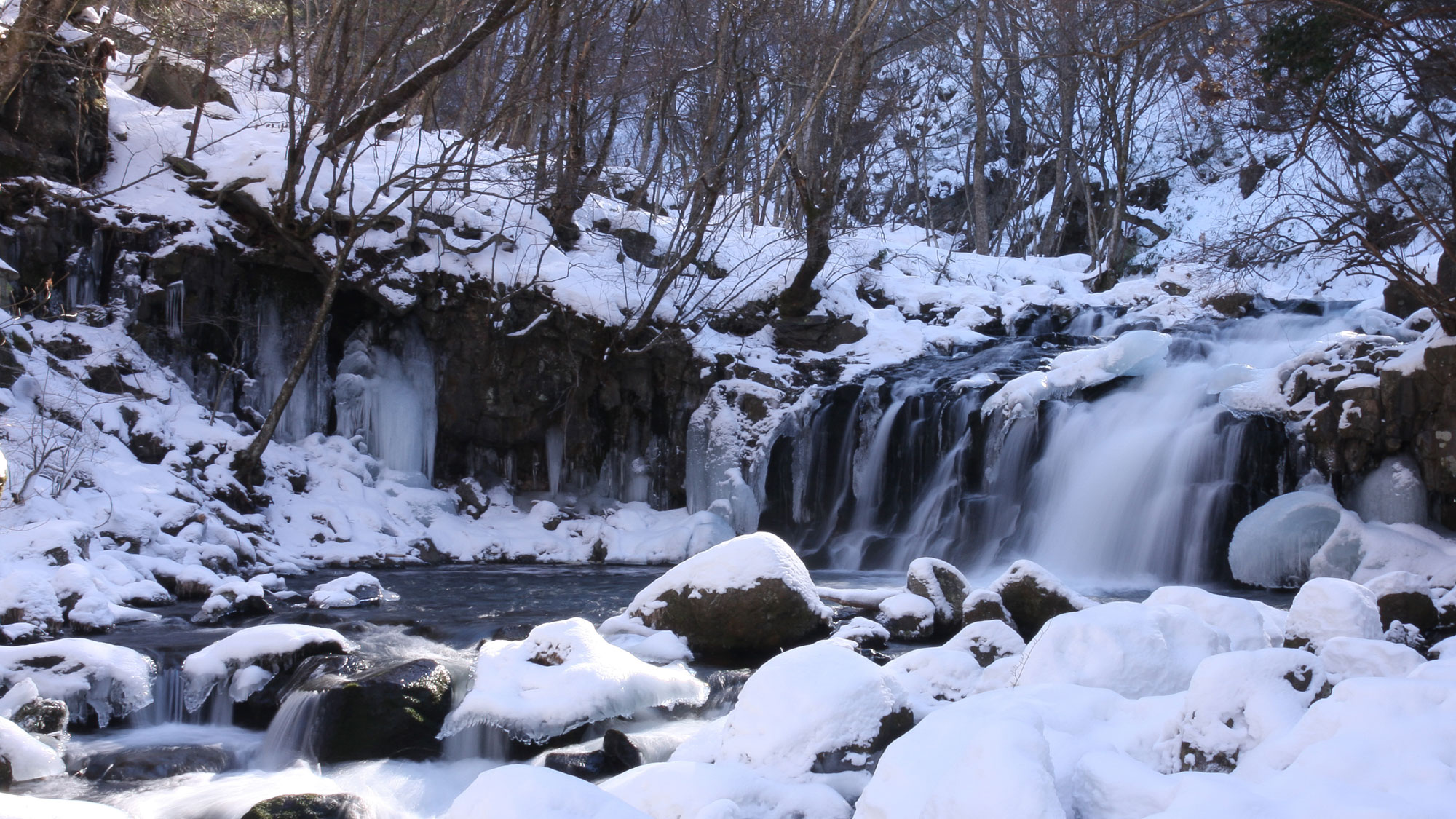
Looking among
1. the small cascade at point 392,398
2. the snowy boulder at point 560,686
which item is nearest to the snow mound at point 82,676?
the snowy boulder at point 560,686

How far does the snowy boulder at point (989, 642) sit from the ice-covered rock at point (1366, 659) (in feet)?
5.35

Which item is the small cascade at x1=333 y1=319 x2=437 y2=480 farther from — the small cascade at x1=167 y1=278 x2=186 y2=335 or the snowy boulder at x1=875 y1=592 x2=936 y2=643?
the snowy boulder at x1=875 y1=592 x2=936 y2=643

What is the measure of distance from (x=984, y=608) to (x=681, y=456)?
6.23 meters

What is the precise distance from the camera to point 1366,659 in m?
3.59

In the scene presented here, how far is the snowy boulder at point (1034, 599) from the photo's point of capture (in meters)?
6.15

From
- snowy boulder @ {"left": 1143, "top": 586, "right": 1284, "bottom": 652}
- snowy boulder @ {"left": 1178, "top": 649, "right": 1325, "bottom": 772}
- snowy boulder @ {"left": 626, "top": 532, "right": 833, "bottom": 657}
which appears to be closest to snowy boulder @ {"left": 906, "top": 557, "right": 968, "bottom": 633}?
snowy boulder @ {"left": 626, "top": 532, "right": 833, "bottom": 657}

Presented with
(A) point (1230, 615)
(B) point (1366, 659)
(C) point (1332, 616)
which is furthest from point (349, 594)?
(B) point (1366, 659)

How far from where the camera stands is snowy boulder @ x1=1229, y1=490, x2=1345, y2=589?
7.88 metres

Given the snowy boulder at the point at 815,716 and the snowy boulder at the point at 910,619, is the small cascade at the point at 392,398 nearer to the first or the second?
the snowy boulder at the point at 910,619

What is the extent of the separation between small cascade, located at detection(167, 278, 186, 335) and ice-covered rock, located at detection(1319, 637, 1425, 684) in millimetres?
10586

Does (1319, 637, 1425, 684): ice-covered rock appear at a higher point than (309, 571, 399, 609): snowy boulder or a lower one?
higher

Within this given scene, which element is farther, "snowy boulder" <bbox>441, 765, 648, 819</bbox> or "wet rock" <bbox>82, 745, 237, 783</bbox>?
"wet rock" <bbox>82, 745, 237, 783</bbox>

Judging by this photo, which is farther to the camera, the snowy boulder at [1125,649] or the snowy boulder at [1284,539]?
the snowy boulder at [1284,539]

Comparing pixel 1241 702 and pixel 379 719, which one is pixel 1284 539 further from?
pixel 379 719
